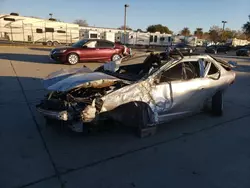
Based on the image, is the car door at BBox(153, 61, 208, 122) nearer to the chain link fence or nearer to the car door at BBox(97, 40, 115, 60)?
the car door at BBox(97, 40, 115, 60)

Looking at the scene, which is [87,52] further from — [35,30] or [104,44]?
[35,30]

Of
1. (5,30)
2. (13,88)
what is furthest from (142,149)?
(5,30)

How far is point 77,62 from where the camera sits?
1322 cm

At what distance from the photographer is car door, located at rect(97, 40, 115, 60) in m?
13.6

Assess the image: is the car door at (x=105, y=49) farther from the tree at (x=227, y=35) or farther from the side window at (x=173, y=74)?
the tree at (x=227, y=35)

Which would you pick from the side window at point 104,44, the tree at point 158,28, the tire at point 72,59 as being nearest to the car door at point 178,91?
the tire at point 72,59

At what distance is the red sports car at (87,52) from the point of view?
1267 centimetres

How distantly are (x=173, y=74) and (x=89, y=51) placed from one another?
953 cm

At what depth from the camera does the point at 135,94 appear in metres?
3.86

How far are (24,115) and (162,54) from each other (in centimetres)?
333

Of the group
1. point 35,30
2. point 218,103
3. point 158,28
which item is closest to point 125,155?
point 218,103

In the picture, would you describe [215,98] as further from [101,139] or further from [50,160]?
[50,160]

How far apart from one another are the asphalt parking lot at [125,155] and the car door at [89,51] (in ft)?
27.7

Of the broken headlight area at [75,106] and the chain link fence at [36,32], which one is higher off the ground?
the chain link fence at [36,32]
